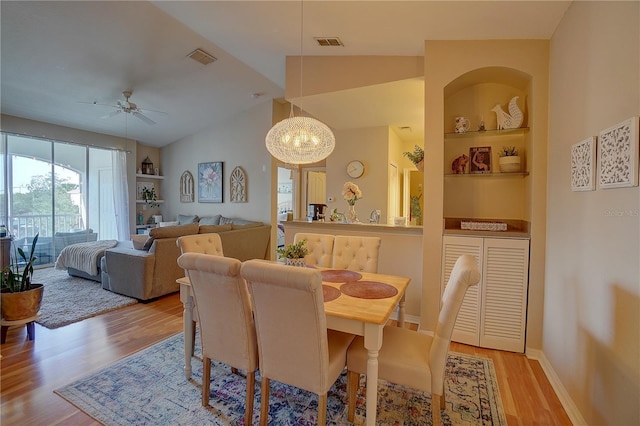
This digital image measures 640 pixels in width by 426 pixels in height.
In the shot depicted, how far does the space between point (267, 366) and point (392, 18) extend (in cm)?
275

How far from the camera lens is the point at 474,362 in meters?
2.43

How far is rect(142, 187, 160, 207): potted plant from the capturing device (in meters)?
7.37

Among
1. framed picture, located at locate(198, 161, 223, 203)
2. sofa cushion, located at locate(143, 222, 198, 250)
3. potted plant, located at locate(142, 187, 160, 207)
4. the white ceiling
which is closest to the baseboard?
Result: the white ceiling

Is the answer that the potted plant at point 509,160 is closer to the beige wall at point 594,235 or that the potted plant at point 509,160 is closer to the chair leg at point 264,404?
the beige wall at point 594,235

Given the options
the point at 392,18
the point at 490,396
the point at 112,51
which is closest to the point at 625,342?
the point at 490,396

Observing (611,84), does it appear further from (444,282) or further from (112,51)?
(112,51)

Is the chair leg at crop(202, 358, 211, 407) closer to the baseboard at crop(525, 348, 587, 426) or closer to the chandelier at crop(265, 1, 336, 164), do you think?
the chandelier at crop(265, 1, 336, 164)

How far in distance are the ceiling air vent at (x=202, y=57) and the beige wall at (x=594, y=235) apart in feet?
Result: 13.2

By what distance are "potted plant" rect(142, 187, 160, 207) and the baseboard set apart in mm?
7906

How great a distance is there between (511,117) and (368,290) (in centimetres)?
216

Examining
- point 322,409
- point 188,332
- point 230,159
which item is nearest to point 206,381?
point 188,332

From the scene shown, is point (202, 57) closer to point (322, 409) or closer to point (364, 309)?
point (364, 309)

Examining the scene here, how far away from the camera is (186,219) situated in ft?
23.4

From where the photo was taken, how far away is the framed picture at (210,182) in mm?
6875
